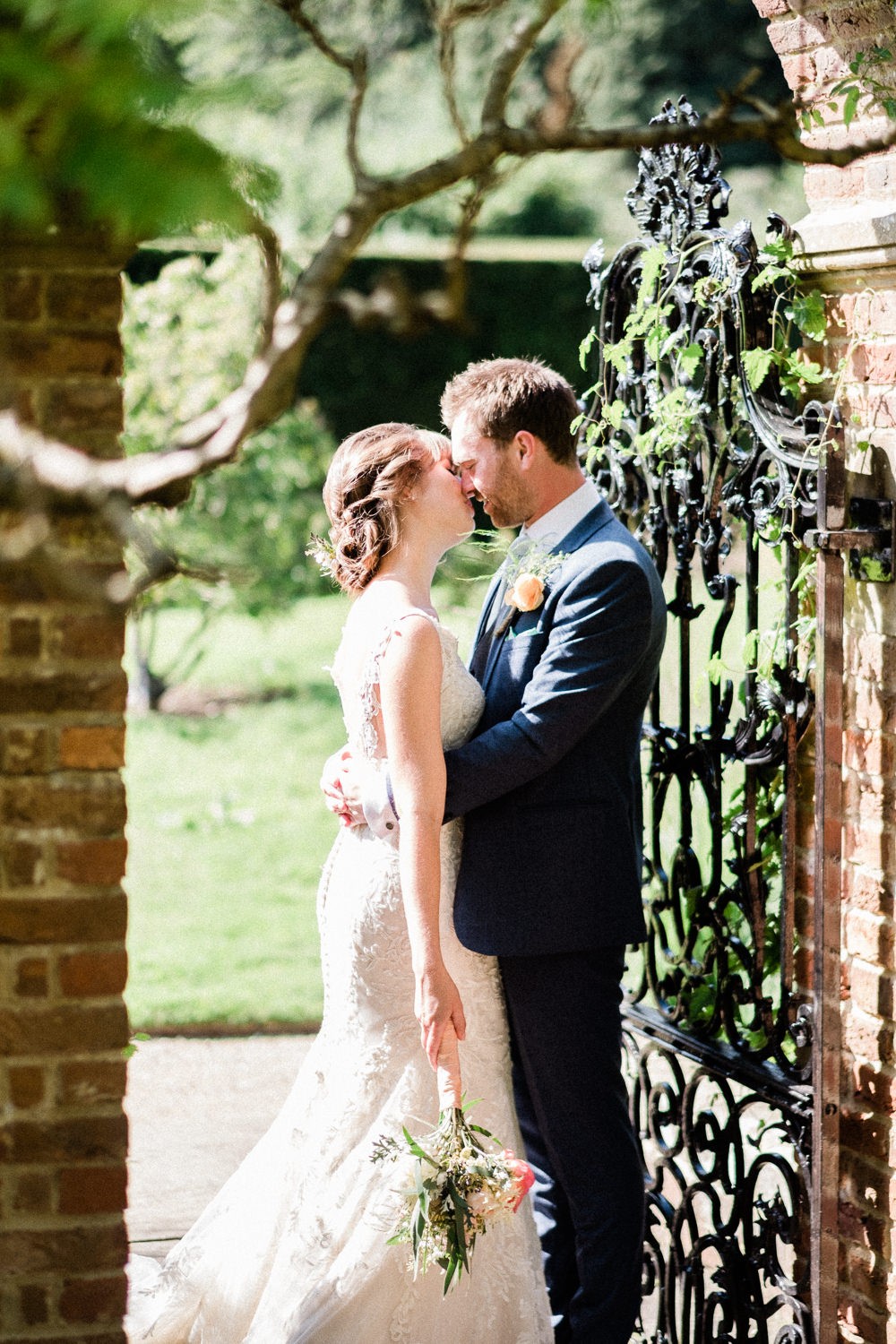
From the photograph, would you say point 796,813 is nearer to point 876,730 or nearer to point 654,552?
point 876,730

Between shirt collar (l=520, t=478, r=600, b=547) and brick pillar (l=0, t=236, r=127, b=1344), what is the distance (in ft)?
4.31

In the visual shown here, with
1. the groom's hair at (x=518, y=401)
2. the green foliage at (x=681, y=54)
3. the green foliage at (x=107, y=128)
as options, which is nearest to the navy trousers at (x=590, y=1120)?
the groom's hair at (x=518, y=401)

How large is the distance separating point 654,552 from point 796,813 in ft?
2.52

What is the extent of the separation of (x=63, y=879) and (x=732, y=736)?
176 cm

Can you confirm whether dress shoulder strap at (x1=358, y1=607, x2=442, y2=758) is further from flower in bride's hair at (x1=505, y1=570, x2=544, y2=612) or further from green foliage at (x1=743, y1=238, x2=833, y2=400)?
green foliage at (x1=743, y1=238, x2=833, y2=400)

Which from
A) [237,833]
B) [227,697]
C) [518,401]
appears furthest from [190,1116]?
[227,697]

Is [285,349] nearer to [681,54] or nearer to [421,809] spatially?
[421,809]

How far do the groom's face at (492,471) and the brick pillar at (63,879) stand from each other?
4.01 ft

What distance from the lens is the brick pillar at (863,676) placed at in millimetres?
2795

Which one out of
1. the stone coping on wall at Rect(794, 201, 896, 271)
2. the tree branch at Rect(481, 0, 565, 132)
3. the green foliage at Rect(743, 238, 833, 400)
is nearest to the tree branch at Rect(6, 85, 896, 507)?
the tree branch at Rect(481, 0, 565, 132)

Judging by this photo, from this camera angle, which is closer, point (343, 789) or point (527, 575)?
point (527, 575)

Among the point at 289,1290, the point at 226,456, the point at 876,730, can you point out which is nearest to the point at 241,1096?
the point at 289,1290

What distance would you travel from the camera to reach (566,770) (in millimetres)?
3086

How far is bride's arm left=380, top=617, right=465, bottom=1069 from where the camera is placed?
2.94 meters
